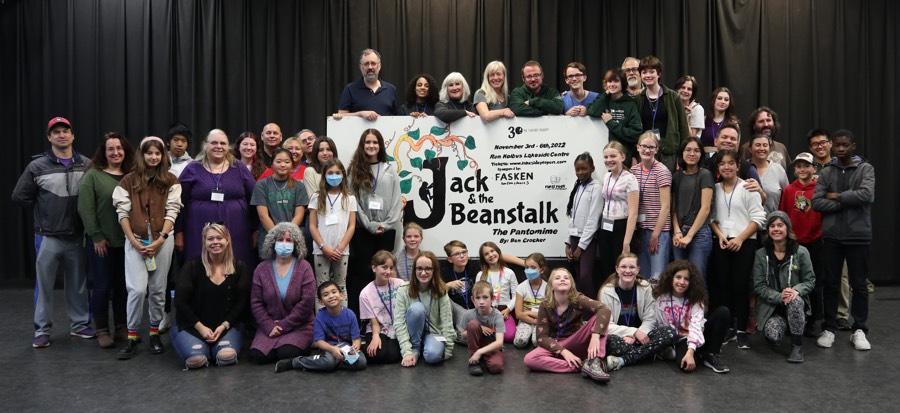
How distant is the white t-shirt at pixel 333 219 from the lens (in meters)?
4.96

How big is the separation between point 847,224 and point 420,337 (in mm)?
3146

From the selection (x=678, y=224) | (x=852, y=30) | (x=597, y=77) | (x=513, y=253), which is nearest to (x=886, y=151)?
(x=852, y=30)

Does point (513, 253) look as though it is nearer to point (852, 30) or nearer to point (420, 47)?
point (420, 47)

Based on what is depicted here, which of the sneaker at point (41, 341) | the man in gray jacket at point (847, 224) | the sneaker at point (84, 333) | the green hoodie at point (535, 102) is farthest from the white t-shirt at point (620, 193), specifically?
the sneaker at point (41, 341)

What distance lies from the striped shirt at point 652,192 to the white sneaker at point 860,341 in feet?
4.83

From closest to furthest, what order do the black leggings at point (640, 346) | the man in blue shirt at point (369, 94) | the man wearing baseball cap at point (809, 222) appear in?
the black leggings at point (640, 346)
the man wearing baseball cap at point (809, 222)
the man in blue shirt at point (369, 94)

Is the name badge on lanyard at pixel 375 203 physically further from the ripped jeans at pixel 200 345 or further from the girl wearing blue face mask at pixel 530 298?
the ripped jeans at pixel 200 345

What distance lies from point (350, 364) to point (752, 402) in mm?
2346

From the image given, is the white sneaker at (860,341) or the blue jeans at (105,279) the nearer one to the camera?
the white sneaker at (860,341)

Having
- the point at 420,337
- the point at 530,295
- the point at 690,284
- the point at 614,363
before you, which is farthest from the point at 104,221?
the point at 690,284

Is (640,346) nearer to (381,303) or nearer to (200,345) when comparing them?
(381,303)

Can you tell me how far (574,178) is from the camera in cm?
558

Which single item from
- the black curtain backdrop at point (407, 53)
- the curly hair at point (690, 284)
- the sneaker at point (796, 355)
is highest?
the black curtain backdrop at point (407, 53)

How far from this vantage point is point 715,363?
14.0 ft
